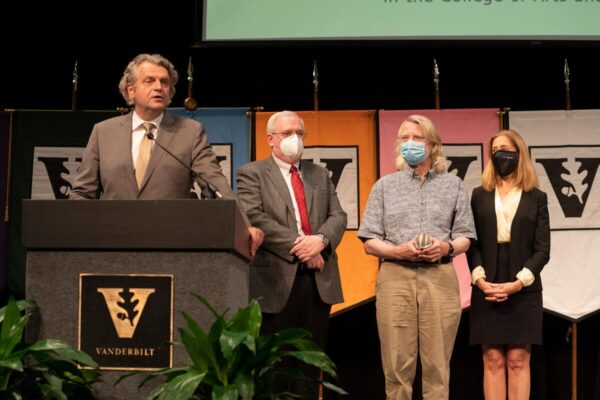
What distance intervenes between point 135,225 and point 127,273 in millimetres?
126

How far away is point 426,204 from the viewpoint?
11.2 feet

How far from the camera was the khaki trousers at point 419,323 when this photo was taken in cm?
331

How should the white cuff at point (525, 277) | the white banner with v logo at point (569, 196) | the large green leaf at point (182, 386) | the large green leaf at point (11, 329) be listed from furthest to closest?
the white banner with v logo at point (569, 196)
the white cuff at point (525, 277)
the large green leaf at point (11, 329)
the large green leaf at point (182, 386)

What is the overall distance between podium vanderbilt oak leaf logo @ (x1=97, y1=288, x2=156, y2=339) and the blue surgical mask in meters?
1.65

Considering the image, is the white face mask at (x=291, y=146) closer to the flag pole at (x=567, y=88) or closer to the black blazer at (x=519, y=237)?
the black blazer at (x=519, y=237)

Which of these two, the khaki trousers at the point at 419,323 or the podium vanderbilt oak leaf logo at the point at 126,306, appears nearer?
the podium vanderbilt oak leaf logo at the point at 126,306

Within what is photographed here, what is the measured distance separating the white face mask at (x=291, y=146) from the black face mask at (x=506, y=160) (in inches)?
37.3

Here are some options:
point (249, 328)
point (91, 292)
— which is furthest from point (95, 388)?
point (249, 328)

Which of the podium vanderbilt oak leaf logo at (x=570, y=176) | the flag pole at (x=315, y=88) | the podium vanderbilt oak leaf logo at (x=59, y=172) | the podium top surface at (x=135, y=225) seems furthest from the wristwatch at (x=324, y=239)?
the podium vanderbilt oak leaf logo at (x=59, y=172)

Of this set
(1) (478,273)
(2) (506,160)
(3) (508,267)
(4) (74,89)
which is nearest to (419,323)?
(1) (478,273)

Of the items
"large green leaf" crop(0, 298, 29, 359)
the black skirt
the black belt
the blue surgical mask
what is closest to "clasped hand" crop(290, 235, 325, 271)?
the black belt

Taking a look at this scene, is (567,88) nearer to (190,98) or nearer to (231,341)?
(190,98)

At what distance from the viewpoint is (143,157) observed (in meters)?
2.76

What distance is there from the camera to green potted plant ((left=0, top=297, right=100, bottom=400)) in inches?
77.1
